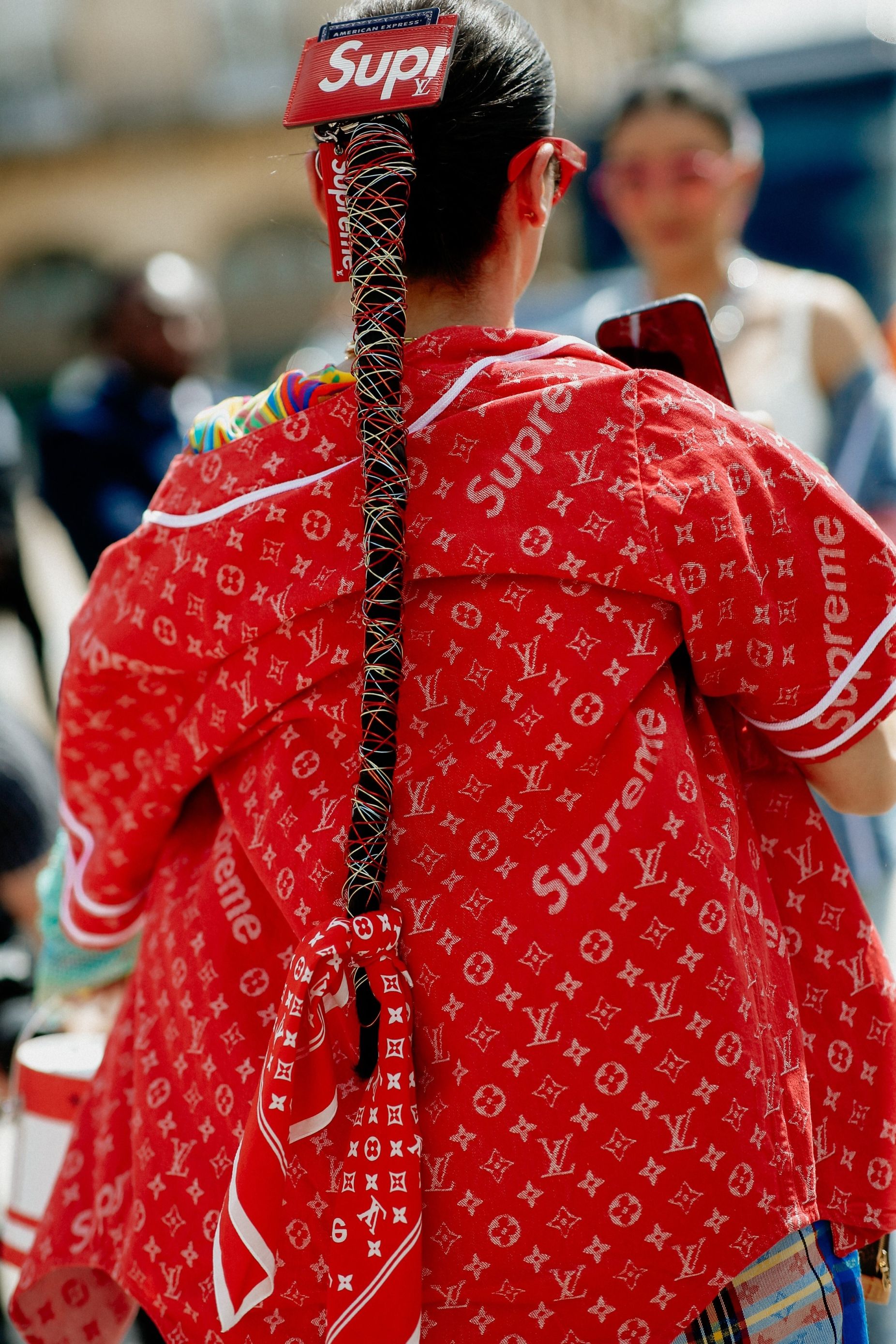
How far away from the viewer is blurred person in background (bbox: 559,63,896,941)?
7.85 ft

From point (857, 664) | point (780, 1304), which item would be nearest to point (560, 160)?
point (857, 664)

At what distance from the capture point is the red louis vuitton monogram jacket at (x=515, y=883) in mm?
1129

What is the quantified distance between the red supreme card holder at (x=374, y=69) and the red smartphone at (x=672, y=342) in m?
Answer: 0.33

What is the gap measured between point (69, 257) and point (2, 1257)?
21.4m

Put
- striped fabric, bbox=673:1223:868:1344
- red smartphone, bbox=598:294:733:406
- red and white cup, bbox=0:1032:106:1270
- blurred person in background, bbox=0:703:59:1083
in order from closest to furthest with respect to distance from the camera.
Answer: striped fabric, bbox=673:1223:868:1344 → red smartphone, bbox=598:294:733:406 → red and white cup, bbox=0:1032:106:1270 → blurred person in background, bbox=0:703:59:1083

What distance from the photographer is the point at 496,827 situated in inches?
→ 45.7

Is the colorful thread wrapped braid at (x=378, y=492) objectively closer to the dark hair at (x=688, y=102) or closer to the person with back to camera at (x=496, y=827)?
the person with back to camera at (x=496, y=827)

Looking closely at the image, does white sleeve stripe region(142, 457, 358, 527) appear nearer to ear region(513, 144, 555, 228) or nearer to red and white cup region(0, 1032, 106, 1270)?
ear region(513, 144, 555, 228)

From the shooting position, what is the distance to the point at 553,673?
1.15 metres

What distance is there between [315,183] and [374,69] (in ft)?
0.56

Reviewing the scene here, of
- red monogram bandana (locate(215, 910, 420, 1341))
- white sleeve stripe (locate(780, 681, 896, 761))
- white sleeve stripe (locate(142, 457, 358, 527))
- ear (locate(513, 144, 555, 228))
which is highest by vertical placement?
ear (locate(513, 144, 555, 228))

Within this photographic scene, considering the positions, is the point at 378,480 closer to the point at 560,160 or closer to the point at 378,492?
the point at 378,492

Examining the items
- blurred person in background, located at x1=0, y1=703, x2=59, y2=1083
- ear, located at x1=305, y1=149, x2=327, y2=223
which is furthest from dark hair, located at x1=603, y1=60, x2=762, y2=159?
blurred person in background, located at x1=0, y1=703, x2=59, y2=1083

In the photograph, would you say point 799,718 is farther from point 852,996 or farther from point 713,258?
point 713,258
